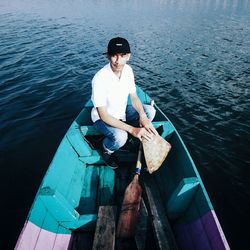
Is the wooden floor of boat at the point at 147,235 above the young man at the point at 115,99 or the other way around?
the other way around

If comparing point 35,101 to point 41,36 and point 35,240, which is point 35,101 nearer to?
point 35,240

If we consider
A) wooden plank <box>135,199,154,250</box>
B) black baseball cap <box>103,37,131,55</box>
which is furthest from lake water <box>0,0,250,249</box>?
black baseball cap <box>103,37,131,55</box>

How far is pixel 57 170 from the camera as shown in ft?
14.8

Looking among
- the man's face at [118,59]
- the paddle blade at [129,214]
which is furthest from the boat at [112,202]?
the man's face at [118,59]

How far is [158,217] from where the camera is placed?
13.3 feet

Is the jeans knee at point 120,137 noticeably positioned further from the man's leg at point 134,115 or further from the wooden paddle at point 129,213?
the wooden paddle at point 129,213

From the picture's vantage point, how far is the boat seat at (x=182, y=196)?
154 inches

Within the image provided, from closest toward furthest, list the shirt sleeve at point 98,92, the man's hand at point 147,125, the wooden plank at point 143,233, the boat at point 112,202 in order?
the boat at point 112,202, the wooden plank at point 143,233, the shirt sleeve at point 98,92, the man's hand at point 147,125

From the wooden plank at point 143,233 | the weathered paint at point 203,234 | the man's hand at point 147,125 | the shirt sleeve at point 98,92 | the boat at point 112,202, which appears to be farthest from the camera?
the man's hand at point 147,125

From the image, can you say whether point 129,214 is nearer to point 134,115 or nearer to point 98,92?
point 98,92

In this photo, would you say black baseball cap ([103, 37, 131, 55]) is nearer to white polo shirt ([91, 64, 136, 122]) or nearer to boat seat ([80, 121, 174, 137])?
white polo shirt ([91, 64, 136, 122])

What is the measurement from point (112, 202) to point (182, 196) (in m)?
1.51

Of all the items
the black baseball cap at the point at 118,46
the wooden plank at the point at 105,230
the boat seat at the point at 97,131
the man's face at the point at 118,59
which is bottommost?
the wooden plank at the point at 105,230

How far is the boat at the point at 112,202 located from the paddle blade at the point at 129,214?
13 cm
